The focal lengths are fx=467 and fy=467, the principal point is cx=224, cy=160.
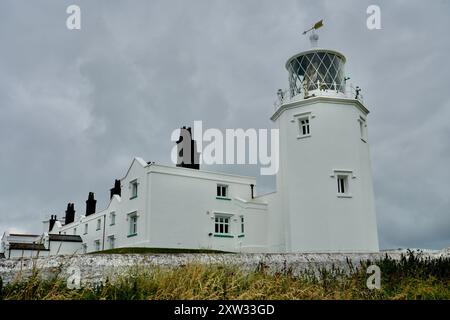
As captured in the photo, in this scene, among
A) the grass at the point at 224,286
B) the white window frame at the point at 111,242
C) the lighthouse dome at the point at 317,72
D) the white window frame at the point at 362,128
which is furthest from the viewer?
the white window frame at the point at 111,242

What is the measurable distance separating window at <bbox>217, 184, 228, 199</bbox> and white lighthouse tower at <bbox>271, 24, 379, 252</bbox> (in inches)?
256

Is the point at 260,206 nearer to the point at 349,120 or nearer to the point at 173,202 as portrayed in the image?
the point at 173,202

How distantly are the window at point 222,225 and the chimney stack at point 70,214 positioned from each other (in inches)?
1073

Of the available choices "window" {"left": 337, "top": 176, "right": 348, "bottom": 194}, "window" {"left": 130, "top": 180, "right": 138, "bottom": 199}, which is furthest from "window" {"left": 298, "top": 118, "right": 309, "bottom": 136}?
"window" {"left": 130, "top": 180, "right": 138, "bottom": 199}

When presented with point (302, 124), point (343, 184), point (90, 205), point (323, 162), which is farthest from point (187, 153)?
point (90, 205)

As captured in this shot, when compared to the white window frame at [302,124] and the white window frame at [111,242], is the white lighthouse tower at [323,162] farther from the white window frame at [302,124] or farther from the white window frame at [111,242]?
the white window frame at [111,242]

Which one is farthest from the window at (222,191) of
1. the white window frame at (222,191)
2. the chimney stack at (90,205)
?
the chimney stack at (90,205)

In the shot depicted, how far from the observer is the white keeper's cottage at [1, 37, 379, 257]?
23438 millimetres

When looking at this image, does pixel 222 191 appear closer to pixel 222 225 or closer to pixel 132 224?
pixel 222 225

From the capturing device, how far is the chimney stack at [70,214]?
53.0 m

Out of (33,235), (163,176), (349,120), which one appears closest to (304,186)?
(349,120)

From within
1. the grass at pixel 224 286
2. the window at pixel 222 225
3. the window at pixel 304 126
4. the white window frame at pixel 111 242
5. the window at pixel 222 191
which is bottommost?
the grass at pixel 224 286

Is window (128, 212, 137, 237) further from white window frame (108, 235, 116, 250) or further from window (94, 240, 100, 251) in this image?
window (94, 240, 100, 251)

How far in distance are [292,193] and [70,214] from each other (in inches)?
1433
